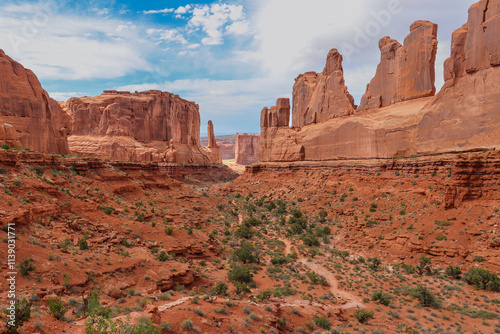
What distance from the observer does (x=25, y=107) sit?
28.5m

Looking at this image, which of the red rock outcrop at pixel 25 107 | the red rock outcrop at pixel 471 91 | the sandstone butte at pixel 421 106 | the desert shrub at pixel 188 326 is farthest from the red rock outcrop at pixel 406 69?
the red rock outcrop at pixel 25 107

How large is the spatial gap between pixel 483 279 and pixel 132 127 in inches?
2866

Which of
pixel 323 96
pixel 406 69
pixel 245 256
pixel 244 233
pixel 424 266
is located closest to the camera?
pixel 424 266

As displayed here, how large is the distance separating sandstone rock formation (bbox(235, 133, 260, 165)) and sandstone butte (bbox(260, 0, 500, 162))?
311ft

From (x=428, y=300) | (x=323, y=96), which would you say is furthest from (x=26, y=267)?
(x=323, y=96)

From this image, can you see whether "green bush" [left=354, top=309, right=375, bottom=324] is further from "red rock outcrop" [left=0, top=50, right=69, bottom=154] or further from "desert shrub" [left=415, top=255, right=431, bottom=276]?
"red rock outcrop" [left=0, top=50, right=69, bottom=154]

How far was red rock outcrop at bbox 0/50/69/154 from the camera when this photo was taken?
27.5 m

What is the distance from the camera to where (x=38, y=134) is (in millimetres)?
28672

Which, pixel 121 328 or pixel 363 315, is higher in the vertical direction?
pixel 121 328

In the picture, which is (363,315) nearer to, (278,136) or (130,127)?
(278,136)

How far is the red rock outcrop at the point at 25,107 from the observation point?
1083 inches

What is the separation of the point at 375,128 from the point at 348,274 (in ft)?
69.3

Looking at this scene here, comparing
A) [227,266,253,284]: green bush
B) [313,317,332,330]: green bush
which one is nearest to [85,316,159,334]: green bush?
[313,317,332,330]: green bush

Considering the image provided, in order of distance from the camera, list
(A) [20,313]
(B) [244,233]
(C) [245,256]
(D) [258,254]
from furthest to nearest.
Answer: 1. (B) [244,233]
2. (D) [258,254]
3. (C) [245,256]
4. (A) [20,313]
